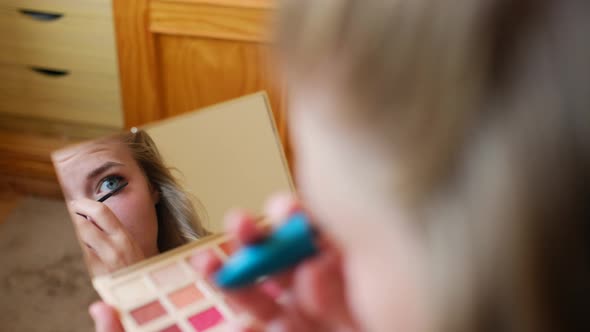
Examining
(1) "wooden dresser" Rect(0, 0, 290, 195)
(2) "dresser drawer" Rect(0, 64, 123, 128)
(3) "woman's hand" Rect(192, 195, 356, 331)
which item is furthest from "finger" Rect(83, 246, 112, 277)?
(2) "dresser drawer" Rect(0, 64, 123, 128)

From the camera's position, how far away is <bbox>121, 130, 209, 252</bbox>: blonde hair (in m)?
0.55

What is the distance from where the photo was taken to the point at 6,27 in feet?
3.73

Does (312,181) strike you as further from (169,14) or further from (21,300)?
(21,300)

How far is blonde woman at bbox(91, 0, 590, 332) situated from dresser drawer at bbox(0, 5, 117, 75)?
3.08 feet

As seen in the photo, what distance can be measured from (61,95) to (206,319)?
0.83 metres

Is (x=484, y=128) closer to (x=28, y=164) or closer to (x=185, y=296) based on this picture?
(x=185, y=296)

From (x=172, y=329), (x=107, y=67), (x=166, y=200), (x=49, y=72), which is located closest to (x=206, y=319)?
(x=172, y=329)

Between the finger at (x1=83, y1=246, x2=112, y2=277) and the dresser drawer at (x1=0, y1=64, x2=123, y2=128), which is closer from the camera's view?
the finger at (x1=83, y1=246, x2=112, y2=277)

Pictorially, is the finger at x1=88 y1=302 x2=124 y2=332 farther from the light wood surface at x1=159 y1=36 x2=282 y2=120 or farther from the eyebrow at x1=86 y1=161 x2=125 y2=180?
the light wood surface at x1=159 y1=36 x2=282 y2=120

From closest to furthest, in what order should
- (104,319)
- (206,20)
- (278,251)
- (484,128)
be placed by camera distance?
(484,128), (278,251), (104,319), (206,20)

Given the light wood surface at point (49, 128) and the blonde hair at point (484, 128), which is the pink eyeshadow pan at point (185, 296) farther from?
the light wood surface at point (49, 128)

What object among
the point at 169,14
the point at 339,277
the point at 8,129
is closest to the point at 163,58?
the point at 169,14

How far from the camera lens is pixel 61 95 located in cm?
118

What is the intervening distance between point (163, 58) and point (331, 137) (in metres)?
0.85
